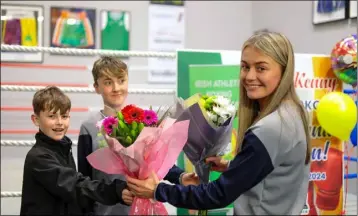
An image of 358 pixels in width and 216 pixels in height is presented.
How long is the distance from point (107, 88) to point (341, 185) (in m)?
1.69

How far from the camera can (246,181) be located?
1414 millimetres

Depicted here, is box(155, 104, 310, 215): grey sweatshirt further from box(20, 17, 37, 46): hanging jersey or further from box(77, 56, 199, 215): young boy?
box(20, 17, 37, 46): hanging jersey

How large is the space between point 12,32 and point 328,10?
10.3 ft

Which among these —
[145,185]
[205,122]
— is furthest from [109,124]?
[205,122]

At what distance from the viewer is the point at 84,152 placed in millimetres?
1997

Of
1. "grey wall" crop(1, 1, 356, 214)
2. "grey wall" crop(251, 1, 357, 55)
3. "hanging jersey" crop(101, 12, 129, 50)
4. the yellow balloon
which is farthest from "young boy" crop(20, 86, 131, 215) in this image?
"hanging jersey" crop(101, 12, 129, 50)

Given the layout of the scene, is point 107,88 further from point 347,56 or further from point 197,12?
point 197,12

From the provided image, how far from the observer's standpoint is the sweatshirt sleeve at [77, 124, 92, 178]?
1978 millimetres

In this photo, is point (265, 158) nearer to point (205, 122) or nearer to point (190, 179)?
point (205, 122)

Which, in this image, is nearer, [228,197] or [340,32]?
[228,197]

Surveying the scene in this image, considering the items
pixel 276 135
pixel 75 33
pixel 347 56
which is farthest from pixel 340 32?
pixel 276 135

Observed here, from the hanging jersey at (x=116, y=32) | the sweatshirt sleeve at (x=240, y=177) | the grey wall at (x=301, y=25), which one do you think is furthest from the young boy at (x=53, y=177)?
the hanging jersey at (x=116, y=32)

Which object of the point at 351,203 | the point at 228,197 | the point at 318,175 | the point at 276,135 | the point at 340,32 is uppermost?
the point at 340,32

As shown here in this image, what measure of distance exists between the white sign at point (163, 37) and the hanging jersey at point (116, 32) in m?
0.28
